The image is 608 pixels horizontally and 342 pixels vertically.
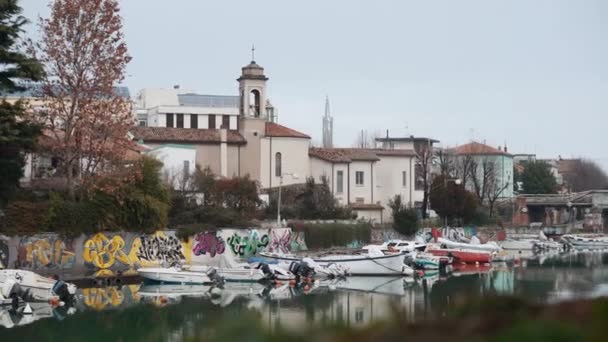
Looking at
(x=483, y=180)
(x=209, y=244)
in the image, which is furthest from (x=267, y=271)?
(x=483, y=180)

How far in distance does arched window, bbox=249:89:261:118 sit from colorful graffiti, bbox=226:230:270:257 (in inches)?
805

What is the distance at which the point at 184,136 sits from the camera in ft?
273

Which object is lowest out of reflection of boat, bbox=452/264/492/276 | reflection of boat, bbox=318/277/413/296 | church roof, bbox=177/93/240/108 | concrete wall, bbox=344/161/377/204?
reflection of boat, bbox=318/277/413/296

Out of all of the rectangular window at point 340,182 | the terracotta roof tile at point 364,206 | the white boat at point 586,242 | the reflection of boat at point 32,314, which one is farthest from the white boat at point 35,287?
the white boat at point 586,242

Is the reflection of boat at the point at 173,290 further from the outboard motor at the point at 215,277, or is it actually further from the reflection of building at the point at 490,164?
the reflection of building at the point at 490,164

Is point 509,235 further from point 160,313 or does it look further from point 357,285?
point 160,313

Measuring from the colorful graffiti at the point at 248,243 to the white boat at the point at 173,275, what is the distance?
1149cm

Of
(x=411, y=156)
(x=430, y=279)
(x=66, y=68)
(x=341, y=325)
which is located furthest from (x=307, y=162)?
(x=341, y=325)

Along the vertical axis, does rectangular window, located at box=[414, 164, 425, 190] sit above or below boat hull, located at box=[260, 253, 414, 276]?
above

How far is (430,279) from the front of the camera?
59000 millimetres

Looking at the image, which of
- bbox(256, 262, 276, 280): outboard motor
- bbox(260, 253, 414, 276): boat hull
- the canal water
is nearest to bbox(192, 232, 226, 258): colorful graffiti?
bbox(260, 253, 414, 276): boat hull

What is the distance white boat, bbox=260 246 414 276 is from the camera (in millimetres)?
57844

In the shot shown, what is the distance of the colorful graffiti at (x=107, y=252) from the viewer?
2042 inches

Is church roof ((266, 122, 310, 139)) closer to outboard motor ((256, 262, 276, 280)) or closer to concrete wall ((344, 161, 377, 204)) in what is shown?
concrete wall ((344, 161, 377, 204))
